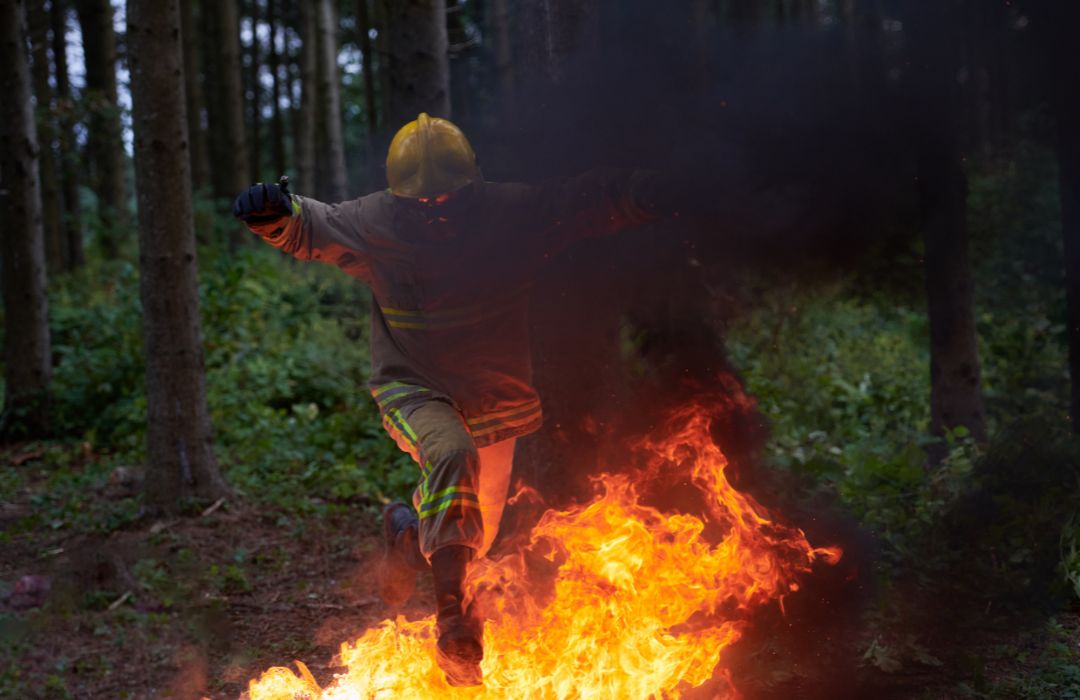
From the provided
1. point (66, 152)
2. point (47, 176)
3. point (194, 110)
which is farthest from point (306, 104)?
point (47, 176)

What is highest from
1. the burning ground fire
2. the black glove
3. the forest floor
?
the black glove

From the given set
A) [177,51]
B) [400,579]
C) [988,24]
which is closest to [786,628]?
[400,579]

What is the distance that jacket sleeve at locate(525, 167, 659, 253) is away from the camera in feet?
12.7

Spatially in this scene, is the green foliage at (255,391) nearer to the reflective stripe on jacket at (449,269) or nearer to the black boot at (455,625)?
the reflective stripe on jacket at (449,269)

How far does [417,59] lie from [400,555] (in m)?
4.41

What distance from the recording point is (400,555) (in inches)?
174

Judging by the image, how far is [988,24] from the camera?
434 cm

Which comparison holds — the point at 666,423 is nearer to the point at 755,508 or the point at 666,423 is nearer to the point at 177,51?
the point at 755,508

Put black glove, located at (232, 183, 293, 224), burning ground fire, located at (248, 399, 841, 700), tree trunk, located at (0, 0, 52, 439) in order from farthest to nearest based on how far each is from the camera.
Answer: tree trunk, located at (0, 0, 52, 439), burning ground fire, located at (248, 399, 841, 700), black glove, located at (232, 183, 293, 224)

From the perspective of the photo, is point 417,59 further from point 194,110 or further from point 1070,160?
point 194,110

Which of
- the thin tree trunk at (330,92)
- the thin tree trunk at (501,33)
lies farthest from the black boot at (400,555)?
the thin tree trunk at (330,92)

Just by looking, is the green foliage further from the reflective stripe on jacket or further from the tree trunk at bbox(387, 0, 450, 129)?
the reflective stripe on jacket

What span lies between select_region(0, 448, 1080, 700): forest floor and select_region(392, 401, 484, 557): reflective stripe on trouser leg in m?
1.51

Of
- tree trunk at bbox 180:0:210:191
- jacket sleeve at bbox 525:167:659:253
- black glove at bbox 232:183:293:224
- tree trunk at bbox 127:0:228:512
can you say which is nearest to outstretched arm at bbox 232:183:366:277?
black glove at bbox 232:183:293:224
